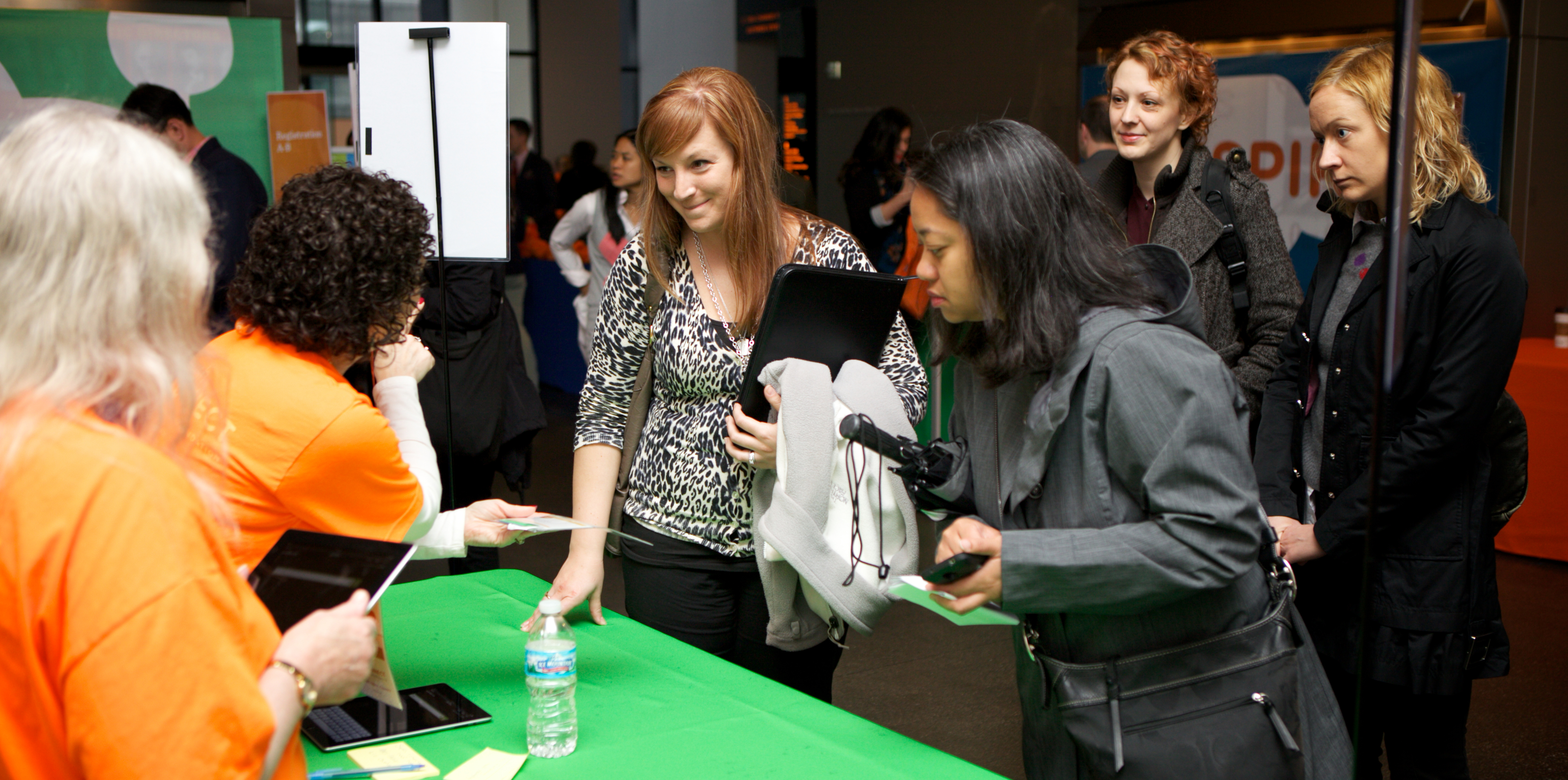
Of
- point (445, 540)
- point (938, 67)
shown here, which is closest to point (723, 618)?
point (445, 540)

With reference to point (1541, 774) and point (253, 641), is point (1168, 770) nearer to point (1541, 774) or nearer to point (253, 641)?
point (253, 641)

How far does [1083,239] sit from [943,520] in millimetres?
445

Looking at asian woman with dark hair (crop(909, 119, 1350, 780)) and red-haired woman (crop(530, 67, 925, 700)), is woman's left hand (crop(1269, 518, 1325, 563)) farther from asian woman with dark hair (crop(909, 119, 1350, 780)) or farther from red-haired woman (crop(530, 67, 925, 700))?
red-haired woman (crop(530, 67, 925, 700))

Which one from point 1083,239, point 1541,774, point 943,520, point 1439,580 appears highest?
point 1083,239

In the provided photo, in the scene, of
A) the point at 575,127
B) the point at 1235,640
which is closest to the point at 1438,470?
the point at 1235,640

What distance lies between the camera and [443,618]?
6.49 feet

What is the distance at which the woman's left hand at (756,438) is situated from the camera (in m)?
1.76

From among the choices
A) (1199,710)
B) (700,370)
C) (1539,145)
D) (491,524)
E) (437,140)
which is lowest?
(1199,710)

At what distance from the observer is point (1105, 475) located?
132cm

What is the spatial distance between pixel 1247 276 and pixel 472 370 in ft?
7.34

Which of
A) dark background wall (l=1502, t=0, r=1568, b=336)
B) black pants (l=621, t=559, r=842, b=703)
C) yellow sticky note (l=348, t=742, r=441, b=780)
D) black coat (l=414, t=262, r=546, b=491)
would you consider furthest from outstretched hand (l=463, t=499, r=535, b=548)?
dark background wall (l=1502, t=0, r=1568, b=336)

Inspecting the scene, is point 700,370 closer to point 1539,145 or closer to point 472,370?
point 472,370

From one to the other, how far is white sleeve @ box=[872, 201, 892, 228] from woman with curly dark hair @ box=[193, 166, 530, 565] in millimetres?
4465

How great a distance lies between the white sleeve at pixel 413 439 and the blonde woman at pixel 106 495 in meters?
0.66
